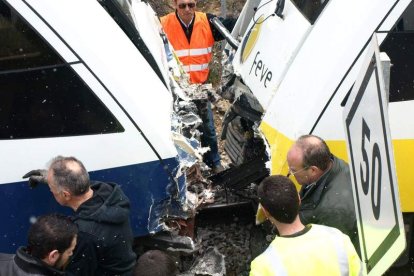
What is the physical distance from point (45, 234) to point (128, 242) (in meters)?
→ 0.63

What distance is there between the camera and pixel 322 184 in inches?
131

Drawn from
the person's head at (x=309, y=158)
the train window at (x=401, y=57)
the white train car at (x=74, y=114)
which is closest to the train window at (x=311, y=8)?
the train window at (x=401, y=57)

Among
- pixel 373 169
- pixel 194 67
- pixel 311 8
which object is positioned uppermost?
pixel 373 169

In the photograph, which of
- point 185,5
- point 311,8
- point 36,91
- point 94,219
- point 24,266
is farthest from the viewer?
point 185,5

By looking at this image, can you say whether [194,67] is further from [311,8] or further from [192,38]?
[311,8]

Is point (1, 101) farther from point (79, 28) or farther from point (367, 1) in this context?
point (367, 1)

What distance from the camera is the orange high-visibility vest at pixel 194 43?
5836mm

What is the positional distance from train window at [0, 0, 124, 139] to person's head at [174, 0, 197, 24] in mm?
2603

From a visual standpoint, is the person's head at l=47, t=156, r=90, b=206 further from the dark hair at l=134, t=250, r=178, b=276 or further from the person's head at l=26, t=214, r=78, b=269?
the dark hair at l=134, t=250, r=178, b=276

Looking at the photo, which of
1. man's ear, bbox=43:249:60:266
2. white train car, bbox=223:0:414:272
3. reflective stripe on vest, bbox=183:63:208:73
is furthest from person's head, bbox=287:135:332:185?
reflective stripe on vest, bbox=183:63:208:73

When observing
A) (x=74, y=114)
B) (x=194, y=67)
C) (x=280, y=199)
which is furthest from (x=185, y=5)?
(x=280, y=199)

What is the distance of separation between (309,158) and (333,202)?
0.27 meters

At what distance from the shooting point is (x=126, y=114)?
11.3 feet

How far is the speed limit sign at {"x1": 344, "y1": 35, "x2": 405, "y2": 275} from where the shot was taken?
1.97m
